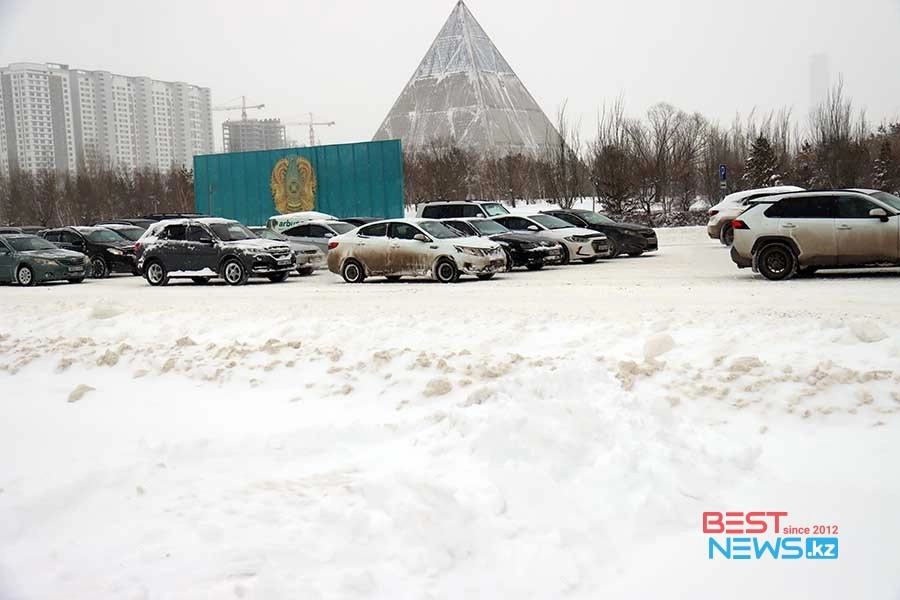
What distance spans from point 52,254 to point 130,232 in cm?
365

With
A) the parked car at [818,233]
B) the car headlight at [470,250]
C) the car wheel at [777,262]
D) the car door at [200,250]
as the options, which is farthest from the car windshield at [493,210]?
the car wheel at [777,262]

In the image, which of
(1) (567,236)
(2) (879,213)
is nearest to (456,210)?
(1) (567,236)

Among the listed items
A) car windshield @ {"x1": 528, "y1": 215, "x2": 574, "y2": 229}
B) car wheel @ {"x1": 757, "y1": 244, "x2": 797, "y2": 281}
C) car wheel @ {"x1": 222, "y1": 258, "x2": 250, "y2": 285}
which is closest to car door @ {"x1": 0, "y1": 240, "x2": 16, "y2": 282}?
car wheel @ {"x1": 222, "y1": 258, "x2": 250, "y2": 285}

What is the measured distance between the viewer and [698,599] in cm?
451

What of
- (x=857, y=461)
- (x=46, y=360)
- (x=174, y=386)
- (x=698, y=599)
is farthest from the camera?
(x=46, y=360)

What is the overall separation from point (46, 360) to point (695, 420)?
8.00 meters

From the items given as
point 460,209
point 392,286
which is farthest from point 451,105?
point 392,286

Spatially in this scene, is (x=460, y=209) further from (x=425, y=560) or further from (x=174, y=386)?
(x=425, y=560)

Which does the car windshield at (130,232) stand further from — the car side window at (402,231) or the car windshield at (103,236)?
the car side window at (402,231)

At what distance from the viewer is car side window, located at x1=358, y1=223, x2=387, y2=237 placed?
720 inches

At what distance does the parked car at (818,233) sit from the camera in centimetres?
1409

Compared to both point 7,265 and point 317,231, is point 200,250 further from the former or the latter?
point 7,265

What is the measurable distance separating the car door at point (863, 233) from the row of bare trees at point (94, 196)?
3717 cm

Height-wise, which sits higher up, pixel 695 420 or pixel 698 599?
pixel 695 420
